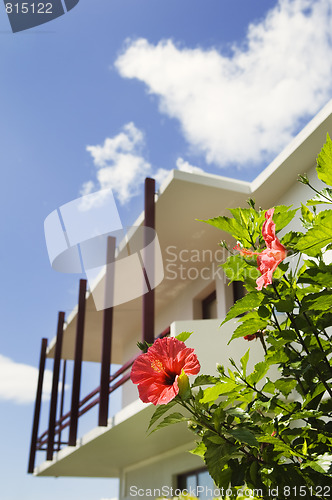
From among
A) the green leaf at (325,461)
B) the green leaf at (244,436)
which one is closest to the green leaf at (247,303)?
the green leaf at (244,436)

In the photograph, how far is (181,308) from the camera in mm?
12273

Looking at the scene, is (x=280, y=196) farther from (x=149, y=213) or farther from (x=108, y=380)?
(x=108, y=380)

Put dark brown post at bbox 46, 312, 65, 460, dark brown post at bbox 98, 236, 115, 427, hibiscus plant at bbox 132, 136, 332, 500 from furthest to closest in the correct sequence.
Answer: dark brown post at bbox 46, 312, 65, 460, dark brown post at bbox 98, 236, 115, 427, hibiscus plant at bbox 132, 136, 332, 500

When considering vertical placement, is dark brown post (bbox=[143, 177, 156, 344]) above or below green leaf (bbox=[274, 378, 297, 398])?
above

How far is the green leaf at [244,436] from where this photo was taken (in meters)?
1.38

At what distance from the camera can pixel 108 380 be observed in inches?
325

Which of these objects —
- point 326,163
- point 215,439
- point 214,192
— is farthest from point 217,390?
point 214,192

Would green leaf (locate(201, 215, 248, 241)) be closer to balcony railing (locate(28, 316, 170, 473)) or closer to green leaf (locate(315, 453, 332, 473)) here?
green leaf (locate(315, 453, 332, 473))

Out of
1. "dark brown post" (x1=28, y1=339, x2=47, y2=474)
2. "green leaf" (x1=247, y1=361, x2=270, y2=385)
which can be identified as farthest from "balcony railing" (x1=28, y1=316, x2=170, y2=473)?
"green leaf" (x1=247, y1=361, x2=270, y2=385)

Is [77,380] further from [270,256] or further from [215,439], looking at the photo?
[270,256]

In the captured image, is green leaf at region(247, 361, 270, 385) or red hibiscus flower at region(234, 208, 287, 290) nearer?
red hibiscus flower at region(234, 208, 287, 290)

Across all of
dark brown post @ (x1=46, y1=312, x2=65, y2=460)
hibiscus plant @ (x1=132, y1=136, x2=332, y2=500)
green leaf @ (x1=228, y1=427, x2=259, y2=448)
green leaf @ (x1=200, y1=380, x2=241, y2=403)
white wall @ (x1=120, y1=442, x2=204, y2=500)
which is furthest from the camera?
dark brown post @ (x1=46, y1=312, x2=65, y2=460)

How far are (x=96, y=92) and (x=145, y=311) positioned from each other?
7.92 meters

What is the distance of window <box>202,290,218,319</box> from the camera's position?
1109 centimetres
